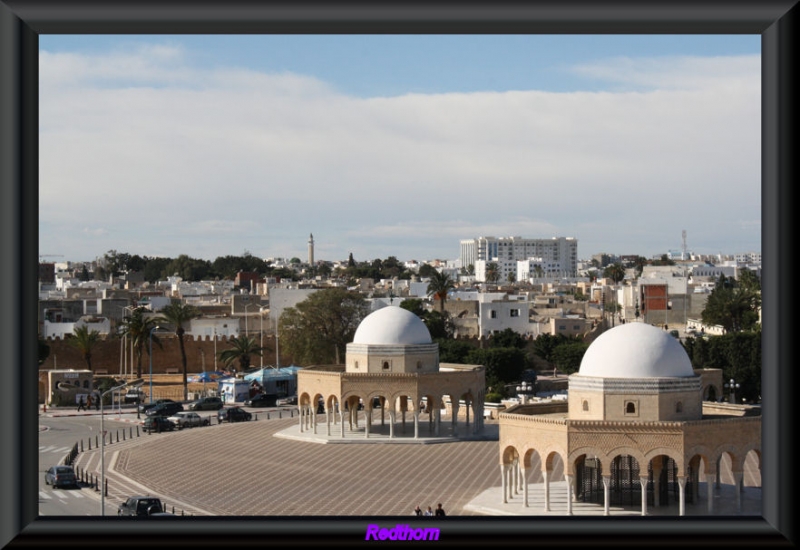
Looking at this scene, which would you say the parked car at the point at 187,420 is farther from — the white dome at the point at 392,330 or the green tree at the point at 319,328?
the green tree at the point at 319,328

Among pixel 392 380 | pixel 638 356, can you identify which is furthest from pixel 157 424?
pixel 638 356

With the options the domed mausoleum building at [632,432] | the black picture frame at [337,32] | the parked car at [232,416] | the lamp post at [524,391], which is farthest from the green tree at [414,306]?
the black picture frame at [337,32]

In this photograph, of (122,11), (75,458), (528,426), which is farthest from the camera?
(75,458)

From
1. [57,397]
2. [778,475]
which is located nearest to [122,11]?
[778,475]

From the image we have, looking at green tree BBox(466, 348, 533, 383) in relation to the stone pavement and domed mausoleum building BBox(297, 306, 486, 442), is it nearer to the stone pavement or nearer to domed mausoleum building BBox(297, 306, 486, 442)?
the stone pavement

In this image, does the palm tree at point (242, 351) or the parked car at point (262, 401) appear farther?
the palm tree at point (242, 351)

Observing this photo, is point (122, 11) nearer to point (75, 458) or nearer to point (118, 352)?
point (75, 458)

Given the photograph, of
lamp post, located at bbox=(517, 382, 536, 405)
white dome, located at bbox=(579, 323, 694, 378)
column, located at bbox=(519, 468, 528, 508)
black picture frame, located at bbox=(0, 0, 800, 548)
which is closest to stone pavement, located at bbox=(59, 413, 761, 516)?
column, located at bbox=(519, 468, 528, 508)
